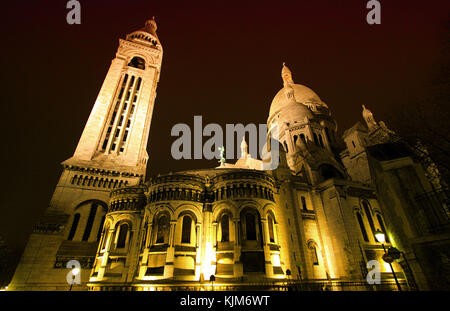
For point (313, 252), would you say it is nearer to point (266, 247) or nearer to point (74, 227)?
point (266, 247)

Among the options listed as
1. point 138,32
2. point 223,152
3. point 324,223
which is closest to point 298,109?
point 223,152

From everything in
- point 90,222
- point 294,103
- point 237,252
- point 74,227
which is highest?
point 294,103

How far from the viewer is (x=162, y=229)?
2225 centimetres

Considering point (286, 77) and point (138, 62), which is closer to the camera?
point (138, 62)

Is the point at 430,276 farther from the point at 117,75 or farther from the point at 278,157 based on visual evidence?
the point at 117,75

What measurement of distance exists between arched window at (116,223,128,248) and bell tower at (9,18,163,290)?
13.4 ft

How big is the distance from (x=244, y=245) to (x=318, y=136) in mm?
29695

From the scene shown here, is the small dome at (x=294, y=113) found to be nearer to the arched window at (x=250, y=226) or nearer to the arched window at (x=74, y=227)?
the arched window at (x=250, y=226)

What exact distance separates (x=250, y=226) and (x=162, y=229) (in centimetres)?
895

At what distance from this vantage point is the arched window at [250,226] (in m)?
21.7

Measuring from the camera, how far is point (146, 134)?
3666 cm

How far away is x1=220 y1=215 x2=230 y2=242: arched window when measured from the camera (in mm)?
21975

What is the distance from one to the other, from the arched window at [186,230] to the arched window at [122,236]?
705 cm

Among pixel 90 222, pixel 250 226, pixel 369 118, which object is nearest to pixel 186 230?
pixel 250 226
